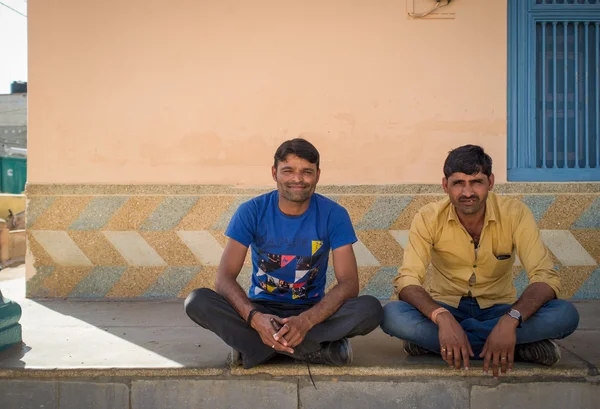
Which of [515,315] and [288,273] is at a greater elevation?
[288,273]

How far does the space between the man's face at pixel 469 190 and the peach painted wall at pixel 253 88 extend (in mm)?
1726

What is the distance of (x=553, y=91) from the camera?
4855 millimetres

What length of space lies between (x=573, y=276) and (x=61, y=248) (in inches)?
181

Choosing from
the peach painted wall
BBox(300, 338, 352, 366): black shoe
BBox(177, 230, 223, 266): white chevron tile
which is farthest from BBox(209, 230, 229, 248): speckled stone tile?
BBox(300, 338, 352, 366): black shoe

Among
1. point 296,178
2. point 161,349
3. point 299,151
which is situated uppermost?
point 299,151

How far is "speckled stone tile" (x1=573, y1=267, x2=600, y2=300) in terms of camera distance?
4789 millimetres

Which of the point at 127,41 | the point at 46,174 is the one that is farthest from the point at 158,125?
the point at 46,174

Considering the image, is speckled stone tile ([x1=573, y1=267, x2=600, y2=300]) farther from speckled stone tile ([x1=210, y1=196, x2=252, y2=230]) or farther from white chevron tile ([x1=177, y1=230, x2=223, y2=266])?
white chevron tile ([x1=177, y1=230, x2=223, y2=266])

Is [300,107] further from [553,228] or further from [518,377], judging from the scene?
[518,377]

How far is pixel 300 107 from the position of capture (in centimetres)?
486

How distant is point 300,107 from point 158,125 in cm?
130

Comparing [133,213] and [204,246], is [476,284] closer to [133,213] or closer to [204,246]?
[204,246]

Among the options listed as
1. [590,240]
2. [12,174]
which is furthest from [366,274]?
[12,174]

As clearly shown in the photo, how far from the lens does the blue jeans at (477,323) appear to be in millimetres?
2869
